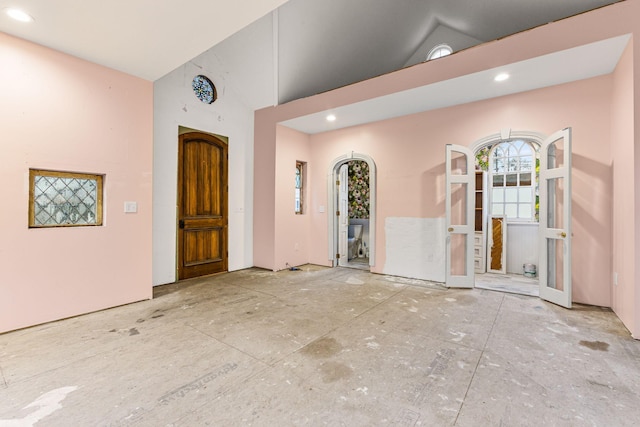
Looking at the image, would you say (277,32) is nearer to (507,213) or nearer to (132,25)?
(132,25)

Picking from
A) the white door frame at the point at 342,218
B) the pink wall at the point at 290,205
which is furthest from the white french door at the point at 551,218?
the pink wall at the point at 290,205

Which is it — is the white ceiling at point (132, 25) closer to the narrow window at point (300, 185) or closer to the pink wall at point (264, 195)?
the pink wall at point (264, 195)

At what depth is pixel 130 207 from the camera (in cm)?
360

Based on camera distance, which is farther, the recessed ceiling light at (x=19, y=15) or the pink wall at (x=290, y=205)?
the pink wall at (x=290, y=205)

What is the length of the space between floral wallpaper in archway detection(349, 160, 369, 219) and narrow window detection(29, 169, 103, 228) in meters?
5.54

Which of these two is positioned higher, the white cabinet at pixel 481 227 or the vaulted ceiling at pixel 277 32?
the vaulted ceiling at pixel 277 32

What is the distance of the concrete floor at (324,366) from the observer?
1699 mm

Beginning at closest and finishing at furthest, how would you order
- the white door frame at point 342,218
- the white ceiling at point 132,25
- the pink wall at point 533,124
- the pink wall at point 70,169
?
the white ceiling at point 132,25, the pink wall at point 70,169, the pink wall at point 533,124, the white door frame at point 342,218

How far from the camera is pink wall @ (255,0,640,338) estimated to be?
295 centimetres

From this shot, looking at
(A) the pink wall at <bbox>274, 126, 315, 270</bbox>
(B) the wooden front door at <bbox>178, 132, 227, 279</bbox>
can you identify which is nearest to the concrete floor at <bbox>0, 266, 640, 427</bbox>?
(B) the wooden front door at <bbox>178, 132, 227, 279</bbox>

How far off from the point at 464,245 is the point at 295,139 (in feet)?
12.2

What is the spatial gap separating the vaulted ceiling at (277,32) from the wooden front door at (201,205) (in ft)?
4.31

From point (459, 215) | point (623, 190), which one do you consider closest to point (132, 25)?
point (459, 215)

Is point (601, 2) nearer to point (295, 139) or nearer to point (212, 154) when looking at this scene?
point (295, 139)
